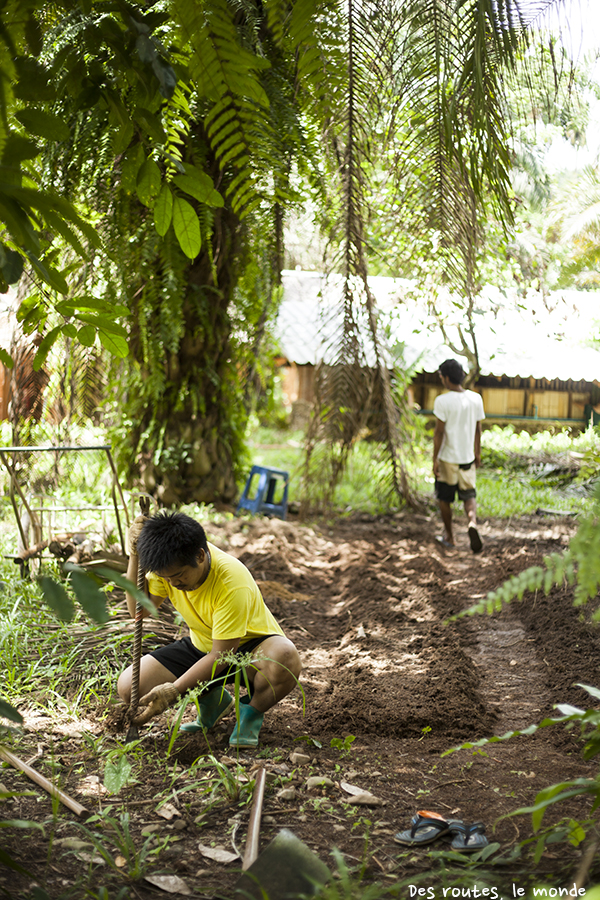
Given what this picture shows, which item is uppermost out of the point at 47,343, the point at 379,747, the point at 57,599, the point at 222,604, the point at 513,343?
the point at 513,343

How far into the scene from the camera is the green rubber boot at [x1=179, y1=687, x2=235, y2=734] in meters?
2.86

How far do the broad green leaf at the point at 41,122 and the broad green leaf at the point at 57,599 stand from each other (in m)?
1.17

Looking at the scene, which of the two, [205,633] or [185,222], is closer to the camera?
[185,222]

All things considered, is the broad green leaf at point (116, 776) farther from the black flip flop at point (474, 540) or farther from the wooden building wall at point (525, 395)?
the wooden building wall at point (525, 395)

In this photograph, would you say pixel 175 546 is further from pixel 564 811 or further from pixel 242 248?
pixel 242 248

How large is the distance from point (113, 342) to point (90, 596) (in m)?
1.06

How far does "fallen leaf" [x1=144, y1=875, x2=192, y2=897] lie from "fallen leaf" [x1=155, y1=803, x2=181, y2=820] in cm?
32

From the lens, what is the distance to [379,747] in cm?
282

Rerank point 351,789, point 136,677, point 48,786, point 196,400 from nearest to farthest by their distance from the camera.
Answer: point 48,786
point 351,789
point 136,677
point 196,400

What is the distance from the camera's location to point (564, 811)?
83.2 inches

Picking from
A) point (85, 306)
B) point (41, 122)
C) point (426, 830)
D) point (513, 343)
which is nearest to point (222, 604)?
point (426, 830)

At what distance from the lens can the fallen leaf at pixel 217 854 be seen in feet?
6.56

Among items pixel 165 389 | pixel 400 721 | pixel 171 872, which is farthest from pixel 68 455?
pixel 171 872

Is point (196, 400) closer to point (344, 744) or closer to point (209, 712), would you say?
point (209, 712)
